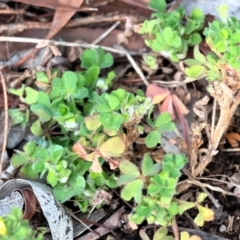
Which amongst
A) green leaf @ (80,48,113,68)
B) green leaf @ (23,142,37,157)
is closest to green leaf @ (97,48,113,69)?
green leaf @ (80,48,113,68)

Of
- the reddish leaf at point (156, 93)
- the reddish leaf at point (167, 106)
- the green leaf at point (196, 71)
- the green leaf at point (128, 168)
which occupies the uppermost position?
the green leaf at point (196, 71)

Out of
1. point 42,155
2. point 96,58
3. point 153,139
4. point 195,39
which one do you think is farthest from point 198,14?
point 42,155

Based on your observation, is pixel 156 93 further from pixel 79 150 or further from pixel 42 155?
pixel 42 155

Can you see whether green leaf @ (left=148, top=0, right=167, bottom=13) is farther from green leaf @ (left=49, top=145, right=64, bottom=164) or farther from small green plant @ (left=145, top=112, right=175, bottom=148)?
green leaf @ (left=49, top=145, right=64, bottom=164)

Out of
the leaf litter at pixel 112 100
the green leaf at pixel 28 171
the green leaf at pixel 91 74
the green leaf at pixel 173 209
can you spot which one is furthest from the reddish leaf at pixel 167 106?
the green leaf at pixel 28 171

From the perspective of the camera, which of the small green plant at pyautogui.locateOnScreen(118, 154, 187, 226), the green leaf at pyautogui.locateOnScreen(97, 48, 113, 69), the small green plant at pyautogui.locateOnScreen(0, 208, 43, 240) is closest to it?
the small green plant at pyautogui.locateOnScreen(0, 208, 43, 240)

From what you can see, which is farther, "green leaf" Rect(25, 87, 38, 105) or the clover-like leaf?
"green leaf" Rect(25, 87, 38, 105)

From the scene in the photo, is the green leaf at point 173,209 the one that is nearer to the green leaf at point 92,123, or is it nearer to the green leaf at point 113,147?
the green leaf at point 113,147
